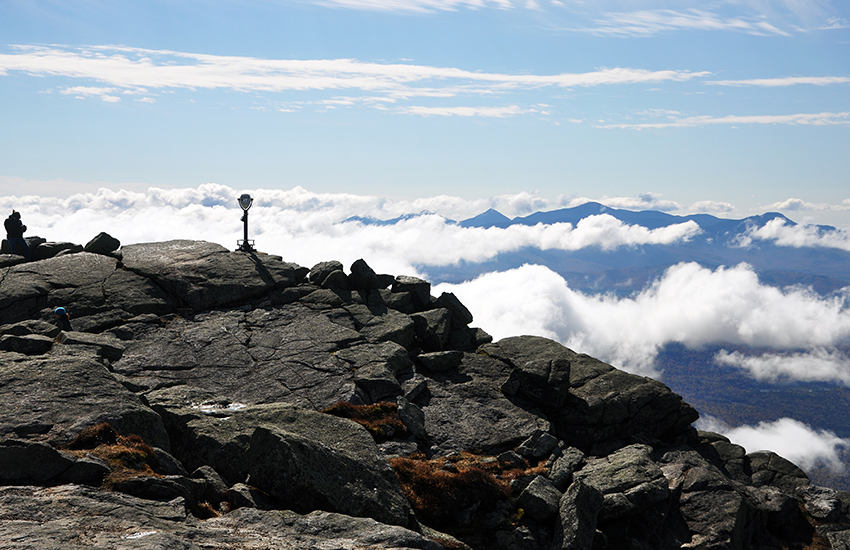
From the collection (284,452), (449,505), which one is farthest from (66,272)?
(449,505)

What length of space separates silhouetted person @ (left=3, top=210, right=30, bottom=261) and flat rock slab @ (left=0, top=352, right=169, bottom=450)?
24597 mm

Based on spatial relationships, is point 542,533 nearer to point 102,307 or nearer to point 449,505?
point 449,505

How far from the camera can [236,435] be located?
1897 centimetres

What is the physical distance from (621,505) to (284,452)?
555 inches

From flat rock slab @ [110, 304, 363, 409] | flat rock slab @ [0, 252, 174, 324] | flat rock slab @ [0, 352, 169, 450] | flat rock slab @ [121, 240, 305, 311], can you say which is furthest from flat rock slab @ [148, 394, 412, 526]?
flat rock slab @ [121, 240, 305, 311]

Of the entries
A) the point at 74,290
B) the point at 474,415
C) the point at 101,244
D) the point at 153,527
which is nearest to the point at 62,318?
the point at 74,290

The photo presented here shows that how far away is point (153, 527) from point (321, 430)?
878cm

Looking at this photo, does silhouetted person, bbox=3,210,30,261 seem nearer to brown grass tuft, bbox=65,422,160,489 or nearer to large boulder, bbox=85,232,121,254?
large boulder, bbox=85,232,121,254

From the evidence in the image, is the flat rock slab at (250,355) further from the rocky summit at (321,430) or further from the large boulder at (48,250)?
the large boulder at (48,250)

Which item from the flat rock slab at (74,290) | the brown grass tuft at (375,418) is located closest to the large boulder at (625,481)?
the brown grass tuft at (375,418)

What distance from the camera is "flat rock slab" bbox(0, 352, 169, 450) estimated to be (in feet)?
56.7

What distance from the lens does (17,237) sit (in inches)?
1615

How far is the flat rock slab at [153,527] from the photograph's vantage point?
10.9m

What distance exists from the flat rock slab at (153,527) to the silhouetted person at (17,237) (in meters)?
36.0
